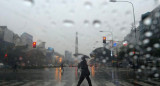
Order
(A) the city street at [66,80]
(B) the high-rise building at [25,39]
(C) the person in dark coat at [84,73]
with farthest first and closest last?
1. (B) the high-rise building at [25,39]
2. (A) the city street at [66,80]
3. (C) the person in dark coat at [84,73]

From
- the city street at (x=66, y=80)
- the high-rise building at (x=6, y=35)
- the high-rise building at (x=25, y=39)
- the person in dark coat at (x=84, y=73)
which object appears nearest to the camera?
the person in dark coat at (x=84, y=73)

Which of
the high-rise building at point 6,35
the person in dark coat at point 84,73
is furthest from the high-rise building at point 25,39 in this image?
the person in dark coat at point 84,73

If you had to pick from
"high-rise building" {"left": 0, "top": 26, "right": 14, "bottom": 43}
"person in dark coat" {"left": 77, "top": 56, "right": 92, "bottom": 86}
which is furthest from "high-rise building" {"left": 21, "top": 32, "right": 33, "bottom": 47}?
"person in dark coat" {"left": 77, "top": 56, "right": 92, "bottom": 86}

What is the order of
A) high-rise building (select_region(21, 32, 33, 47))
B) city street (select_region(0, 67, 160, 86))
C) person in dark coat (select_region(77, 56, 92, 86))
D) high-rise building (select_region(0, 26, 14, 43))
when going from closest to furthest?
person in dark coat (select_region(77, 56, 92, 86)) → city street (select_region(0, 67, 160, 86)) → high-rise building (select_region(0, 26, 14, 43)) → high-rise building (select_region(21, 32, 33, 47))

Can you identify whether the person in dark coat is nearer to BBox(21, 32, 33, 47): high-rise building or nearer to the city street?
the city street

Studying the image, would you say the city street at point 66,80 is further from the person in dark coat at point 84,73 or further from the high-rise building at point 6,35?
the high-rise building at point 6,35

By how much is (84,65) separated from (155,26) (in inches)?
2067

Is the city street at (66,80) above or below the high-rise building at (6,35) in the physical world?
below

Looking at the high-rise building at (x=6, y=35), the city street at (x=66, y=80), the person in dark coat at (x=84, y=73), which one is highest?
the high-rise building at (x=6, y=35)

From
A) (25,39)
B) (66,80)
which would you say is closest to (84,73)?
(66,80)

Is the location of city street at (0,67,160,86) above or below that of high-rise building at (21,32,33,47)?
below

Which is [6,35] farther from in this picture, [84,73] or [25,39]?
[84,73]

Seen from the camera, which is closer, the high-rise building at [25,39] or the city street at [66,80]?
the city street at [66,80]

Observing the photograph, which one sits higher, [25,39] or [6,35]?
[25,39]
